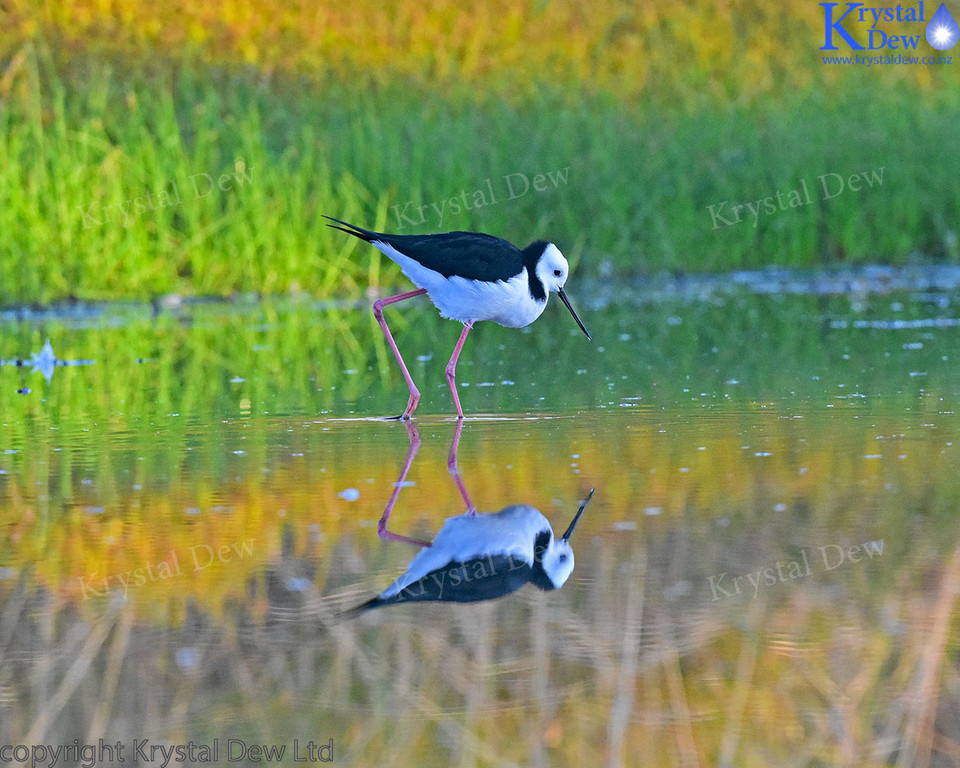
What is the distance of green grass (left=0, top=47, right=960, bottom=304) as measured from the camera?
1427 cm

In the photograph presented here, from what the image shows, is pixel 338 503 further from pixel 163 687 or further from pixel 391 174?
pixel 391 174

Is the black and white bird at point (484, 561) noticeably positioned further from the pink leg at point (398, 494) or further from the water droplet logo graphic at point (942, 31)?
the water droplet logo graphic at point (942, 31)

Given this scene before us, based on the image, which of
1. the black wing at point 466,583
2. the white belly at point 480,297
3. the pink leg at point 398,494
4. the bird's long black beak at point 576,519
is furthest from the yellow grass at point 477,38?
the black wing at point 466,583

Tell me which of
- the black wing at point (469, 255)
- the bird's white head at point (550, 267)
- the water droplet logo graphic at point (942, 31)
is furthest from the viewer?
the water droplet logo graphic at point (942, 31)

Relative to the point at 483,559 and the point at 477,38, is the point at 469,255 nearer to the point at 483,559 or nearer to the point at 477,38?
the point at 483,559

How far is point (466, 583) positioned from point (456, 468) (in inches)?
74.7

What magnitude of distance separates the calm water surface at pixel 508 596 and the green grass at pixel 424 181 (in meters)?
4.43

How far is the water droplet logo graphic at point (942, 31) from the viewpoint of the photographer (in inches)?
888

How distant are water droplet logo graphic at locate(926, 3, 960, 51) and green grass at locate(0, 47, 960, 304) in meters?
4.14

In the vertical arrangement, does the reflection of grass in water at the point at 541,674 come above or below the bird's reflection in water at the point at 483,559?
below

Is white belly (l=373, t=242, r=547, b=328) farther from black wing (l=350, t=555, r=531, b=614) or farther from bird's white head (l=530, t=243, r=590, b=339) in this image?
black wing (l=350, t=555, r=531, b=614)

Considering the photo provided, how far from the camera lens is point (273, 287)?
580 inches

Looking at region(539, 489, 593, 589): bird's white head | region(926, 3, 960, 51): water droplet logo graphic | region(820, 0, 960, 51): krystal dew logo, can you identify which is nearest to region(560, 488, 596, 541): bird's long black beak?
region(539, 489, 593, 589): bird's white head

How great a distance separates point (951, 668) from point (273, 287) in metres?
11.2
